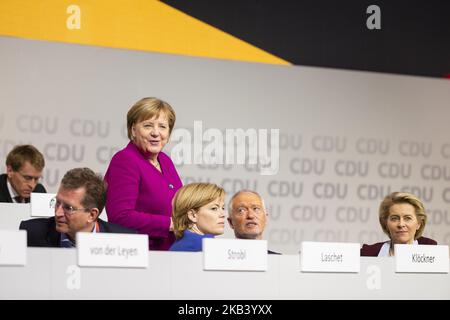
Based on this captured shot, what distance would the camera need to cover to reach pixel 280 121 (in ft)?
11.6

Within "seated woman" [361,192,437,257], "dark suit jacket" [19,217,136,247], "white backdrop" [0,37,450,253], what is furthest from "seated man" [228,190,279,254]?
"dark suit jacket" [19,217,136,247]

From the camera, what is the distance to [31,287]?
121 inches

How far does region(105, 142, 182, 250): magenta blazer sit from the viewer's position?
3258 mm

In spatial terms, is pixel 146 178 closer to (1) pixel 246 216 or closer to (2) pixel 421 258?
(1) pixel 246 216

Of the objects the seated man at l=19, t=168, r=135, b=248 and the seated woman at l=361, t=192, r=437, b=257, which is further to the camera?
the seated woman at l=361, t=192, r=437, b=257

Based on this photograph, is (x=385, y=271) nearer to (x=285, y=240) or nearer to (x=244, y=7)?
(x=285, y=240)

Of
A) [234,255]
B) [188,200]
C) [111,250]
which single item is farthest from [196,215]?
[111,250]

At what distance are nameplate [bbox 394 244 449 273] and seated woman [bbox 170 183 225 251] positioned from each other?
0.73 metres

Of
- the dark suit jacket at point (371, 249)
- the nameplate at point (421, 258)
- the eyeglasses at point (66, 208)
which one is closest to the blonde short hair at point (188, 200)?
the eyeglasses at point (66, 208)

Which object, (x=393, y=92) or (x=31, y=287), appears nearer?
(x=31, y=287)

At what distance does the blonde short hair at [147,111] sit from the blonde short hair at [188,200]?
0.22m

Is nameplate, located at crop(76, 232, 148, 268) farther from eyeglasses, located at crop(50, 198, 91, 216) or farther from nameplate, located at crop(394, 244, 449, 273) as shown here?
nameplate, located at crop(394, 244, 449, 273)
